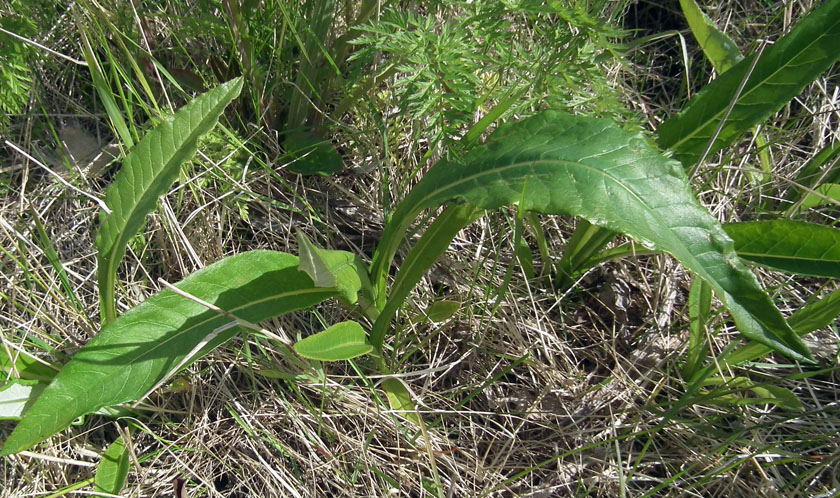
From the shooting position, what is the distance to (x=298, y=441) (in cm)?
154

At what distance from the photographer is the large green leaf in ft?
3.53

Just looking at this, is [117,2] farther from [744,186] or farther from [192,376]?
[744,186]

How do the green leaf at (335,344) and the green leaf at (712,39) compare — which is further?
the green leaf at (712,39)

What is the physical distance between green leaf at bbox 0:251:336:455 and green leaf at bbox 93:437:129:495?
0.24 m

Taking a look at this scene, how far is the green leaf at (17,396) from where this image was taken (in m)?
1.34

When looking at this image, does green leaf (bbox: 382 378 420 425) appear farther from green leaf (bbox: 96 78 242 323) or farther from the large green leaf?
green leaf (bbox: 96 78 242 323)

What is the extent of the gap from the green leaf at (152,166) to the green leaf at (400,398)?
72 cm

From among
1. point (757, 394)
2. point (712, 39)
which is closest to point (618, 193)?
point (757, 394)

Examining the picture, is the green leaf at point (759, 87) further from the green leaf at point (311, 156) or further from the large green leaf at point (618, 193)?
the green leaf at point (311, 156)

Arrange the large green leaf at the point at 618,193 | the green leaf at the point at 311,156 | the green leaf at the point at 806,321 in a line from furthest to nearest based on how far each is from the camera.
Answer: the green leaf at the point at 311,156 < the green leaf at the point at 806,321 < the large green leaf at the point at 618,193

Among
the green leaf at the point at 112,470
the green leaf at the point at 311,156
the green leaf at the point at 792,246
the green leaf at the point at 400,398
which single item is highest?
the green leaf at the point at 311,156

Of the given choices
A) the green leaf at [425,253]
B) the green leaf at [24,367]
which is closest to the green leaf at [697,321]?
the green leaf at [425,253]

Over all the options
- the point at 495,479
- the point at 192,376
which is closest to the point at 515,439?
the point at 495,479

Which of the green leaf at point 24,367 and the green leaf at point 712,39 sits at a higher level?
the green leaf at point 712,39
